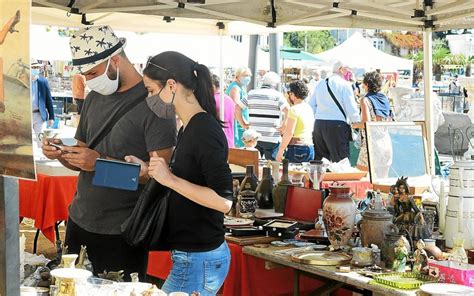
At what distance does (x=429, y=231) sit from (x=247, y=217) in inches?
46.0

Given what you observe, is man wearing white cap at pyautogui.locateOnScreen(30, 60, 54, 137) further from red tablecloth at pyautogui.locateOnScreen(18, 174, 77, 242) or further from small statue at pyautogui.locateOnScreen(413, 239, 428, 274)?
small statue at pyautogui.locateOnScreen(413, 239, 428, 274)

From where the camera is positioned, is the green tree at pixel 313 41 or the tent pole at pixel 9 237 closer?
the tent pole at pixel 9 237

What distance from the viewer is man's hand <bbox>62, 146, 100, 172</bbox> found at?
271 cm

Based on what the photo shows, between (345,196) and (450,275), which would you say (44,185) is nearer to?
(345,196)

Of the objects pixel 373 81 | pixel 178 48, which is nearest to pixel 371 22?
pixel 373 81

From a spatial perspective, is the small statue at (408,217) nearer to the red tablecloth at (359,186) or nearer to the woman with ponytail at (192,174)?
the woman with ponytail at (192,174)

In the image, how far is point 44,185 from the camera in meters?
5.29

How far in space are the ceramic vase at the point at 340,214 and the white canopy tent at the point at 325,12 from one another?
6.56 ft

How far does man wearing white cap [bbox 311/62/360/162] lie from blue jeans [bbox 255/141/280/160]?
0.47m

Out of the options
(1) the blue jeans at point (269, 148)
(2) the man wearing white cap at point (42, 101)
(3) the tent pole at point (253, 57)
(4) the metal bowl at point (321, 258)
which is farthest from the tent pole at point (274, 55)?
(4) the metal bowl at point (321, 258)

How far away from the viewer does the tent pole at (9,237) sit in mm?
1405

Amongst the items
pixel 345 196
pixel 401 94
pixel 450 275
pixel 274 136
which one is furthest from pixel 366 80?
pixel 401 94

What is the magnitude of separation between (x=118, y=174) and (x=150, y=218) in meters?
0.20

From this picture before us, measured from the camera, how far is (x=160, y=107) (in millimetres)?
2607
